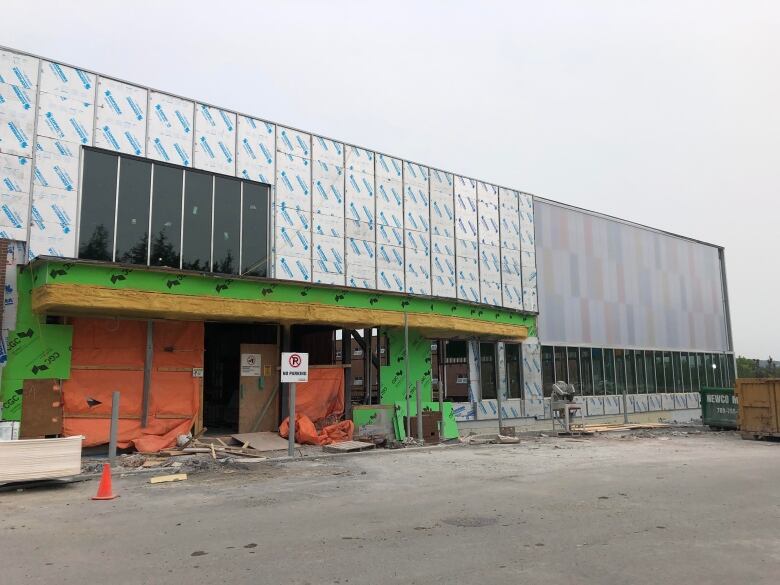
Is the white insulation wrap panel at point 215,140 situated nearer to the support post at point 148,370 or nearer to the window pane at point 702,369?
the support post at point 148,370

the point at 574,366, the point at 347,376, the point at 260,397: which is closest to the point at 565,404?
the point at 574,366

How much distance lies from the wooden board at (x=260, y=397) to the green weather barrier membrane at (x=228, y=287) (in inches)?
89.3

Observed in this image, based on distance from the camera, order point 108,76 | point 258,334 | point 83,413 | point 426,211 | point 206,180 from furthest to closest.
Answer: point 426,211
point 258,334
point 206,180
point 108,76
point 83,413

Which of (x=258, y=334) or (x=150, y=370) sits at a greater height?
(x=258, y=334)

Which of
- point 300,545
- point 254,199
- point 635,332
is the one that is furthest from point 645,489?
point 635,332

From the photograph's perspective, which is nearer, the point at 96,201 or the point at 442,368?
the point at 96,201

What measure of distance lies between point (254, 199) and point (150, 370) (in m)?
5.99

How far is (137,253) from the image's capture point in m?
16.0

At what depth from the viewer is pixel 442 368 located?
24.4 meters

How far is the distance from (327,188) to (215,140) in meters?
4.00

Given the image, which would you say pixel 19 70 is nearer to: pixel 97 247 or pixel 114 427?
pixel 97 247

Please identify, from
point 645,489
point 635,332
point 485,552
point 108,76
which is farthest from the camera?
point 635,332

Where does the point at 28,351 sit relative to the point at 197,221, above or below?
below

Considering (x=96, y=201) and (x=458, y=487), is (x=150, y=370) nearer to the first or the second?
(x=96, y=201)
